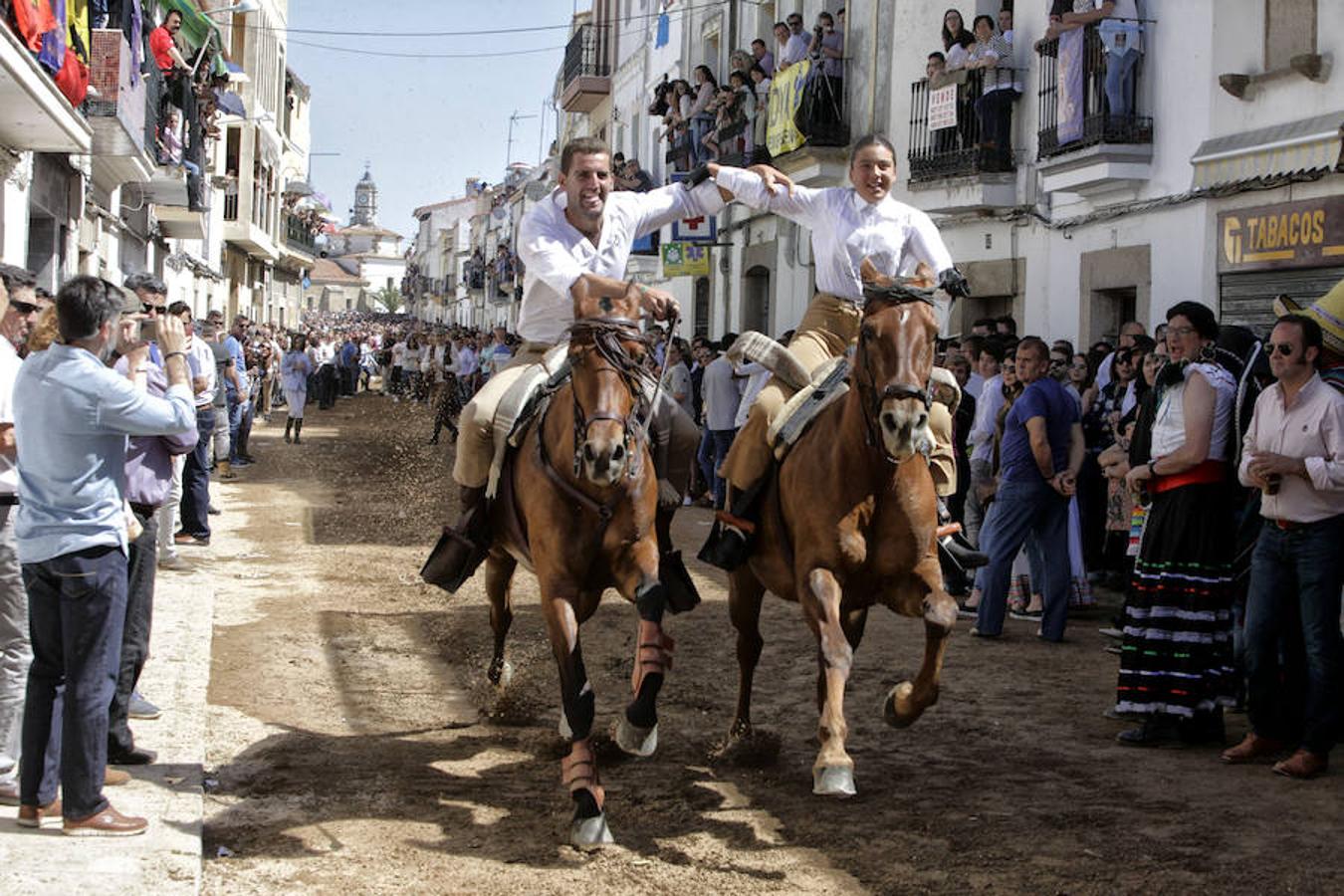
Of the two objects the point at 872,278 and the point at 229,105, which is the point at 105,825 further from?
the point at 229,105

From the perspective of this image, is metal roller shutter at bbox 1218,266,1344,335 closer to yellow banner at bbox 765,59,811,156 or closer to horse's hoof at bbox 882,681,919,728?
horse's hoof at bbox 882,681,919,728

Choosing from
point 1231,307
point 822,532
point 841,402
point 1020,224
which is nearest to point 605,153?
point 841,402

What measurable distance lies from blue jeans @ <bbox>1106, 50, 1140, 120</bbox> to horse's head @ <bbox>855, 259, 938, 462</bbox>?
10898 millimetres

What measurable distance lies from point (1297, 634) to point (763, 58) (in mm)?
20632

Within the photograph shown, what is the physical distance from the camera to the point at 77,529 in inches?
208

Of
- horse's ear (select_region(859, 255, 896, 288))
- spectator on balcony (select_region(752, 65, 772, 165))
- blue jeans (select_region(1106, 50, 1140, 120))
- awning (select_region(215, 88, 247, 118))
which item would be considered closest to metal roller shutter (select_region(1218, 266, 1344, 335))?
blue jeans (select_region(1106, 50, 1140, 120))

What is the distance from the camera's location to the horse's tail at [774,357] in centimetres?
686

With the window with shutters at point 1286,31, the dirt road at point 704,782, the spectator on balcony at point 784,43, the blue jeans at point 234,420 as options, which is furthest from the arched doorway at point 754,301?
the dirt road at point 704,782

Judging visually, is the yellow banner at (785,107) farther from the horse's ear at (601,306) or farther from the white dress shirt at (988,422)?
the horse's ear at (601,306)

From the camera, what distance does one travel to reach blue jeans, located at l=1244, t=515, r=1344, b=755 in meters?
6.78

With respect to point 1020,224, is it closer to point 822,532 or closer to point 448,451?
point 448,451

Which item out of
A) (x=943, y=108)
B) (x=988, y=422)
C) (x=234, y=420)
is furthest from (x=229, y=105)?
(x=988, y=422)

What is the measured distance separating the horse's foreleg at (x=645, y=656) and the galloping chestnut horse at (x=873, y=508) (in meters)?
0.60

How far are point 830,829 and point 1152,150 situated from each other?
1177 centimetres
